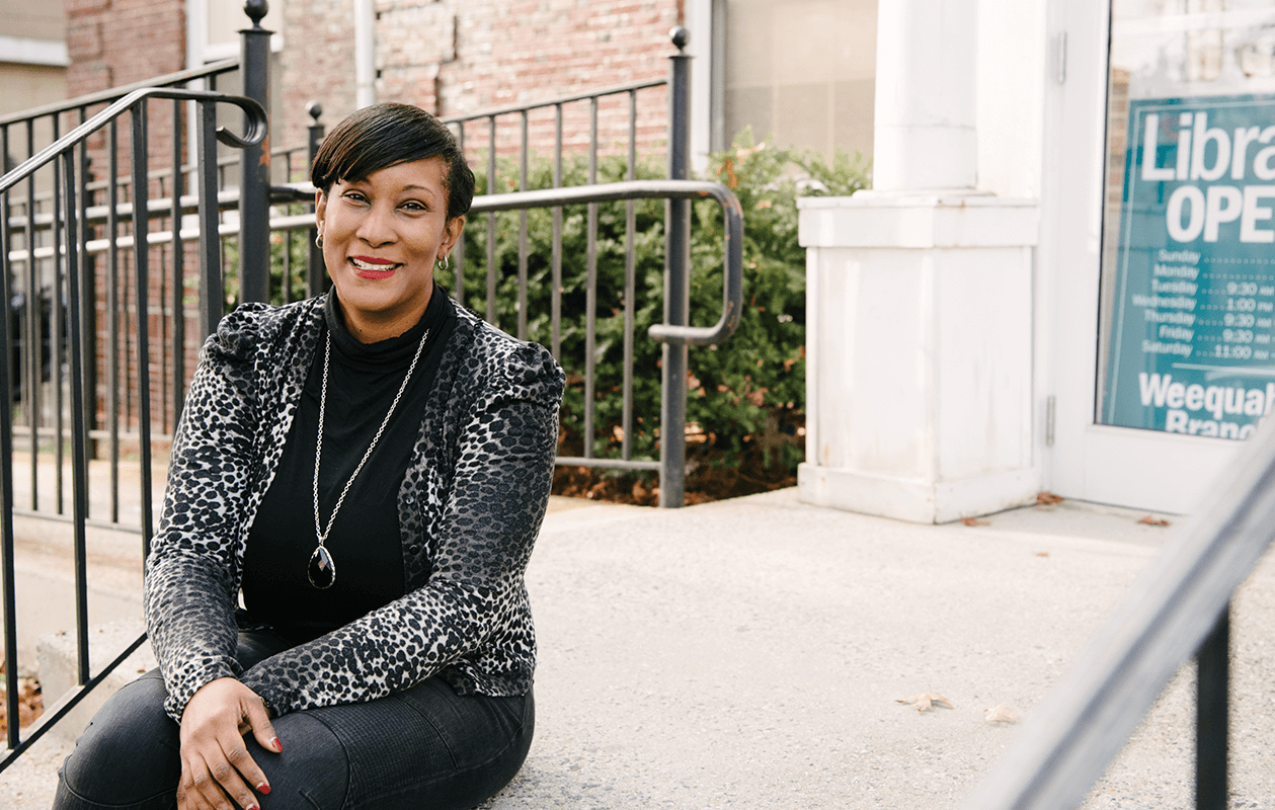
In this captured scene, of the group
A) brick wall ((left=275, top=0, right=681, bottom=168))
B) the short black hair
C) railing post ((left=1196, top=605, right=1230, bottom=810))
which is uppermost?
brick wall ((left=275, top=0, right=681, bottom=168))

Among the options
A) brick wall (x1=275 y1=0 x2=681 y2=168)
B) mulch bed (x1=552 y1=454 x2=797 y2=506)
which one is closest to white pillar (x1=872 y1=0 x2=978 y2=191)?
mulch bed (x1=552 y1=454 x2=797 y2=506)

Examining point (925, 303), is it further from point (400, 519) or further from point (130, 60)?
point (130, 60)

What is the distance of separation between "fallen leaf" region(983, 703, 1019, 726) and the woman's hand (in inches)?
59.2

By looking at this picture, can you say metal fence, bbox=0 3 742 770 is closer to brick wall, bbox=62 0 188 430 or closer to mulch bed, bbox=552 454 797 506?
mulch bed, bbox=552 454 797 506

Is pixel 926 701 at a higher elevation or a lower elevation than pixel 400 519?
lower

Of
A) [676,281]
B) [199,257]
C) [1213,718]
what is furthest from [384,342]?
[676,281]

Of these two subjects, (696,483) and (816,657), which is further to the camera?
(696,483)

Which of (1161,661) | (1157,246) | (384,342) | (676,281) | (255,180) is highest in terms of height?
(255,180)

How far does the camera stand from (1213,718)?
828 mm

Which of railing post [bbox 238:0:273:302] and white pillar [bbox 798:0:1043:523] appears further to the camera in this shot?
white pillar [bbox 798:0:1043:523]

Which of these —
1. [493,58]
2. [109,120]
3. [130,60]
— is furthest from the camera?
[130,60]

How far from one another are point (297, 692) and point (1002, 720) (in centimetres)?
148

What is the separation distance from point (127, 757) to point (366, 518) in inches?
19.4

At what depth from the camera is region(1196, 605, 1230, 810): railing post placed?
0.81 m
